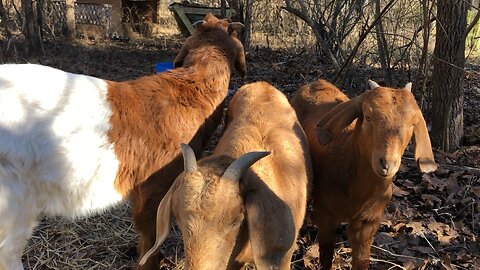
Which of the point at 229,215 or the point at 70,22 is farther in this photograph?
the point at 70,22

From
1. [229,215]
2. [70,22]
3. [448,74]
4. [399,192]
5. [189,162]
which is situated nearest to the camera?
[229,215]

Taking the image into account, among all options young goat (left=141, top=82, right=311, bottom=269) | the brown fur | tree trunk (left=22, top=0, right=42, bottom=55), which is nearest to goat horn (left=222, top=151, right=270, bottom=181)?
young goat (left=141, top=82, right=311, bottom=269)

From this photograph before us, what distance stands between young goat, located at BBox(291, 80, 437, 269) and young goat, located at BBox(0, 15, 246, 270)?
95 centimetres

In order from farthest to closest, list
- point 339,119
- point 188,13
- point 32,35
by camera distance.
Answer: point 188,13 → point 32,35 → point 339,119

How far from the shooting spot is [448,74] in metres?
5.78

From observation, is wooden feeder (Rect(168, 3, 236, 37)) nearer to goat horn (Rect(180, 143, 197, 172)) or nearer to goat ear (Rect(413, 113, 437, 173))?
goat ear (Rect(413, 113, 437, 173))

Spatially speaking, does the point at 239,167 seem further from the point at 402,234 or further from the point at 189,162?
the point at 402,234

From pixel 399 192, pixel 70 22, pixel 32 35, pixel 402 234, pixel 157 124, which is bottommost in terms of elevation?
pixel 402 234

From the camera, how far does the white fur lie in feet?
11.3

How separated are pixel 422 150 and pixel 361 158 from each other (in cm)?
41

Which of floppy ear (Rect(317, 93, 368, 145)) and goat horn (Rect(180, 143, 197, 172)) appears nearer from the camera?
goat horn (Rect(180, 143, 197, 172))

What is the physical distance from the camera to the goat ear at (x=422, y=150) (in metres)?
3.65

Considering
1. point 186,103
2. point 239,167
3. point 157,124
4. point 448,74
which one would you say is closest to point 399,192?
point 448,74

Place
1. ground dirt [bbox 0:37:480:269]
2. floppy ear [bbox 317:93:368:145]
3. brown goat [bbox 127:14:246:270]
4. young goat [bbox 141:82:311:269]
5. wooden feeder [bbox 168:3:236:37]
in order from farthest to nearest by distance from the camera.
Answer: wooden feeder [bbox 168:3:236:37]
ground dirt [bbox 0:37:480:269]
brown goat [bbox 127:14:246:270]
floppy ear [bbox 317:93:368:145]
young goat [bbox 141:82:311:269]
